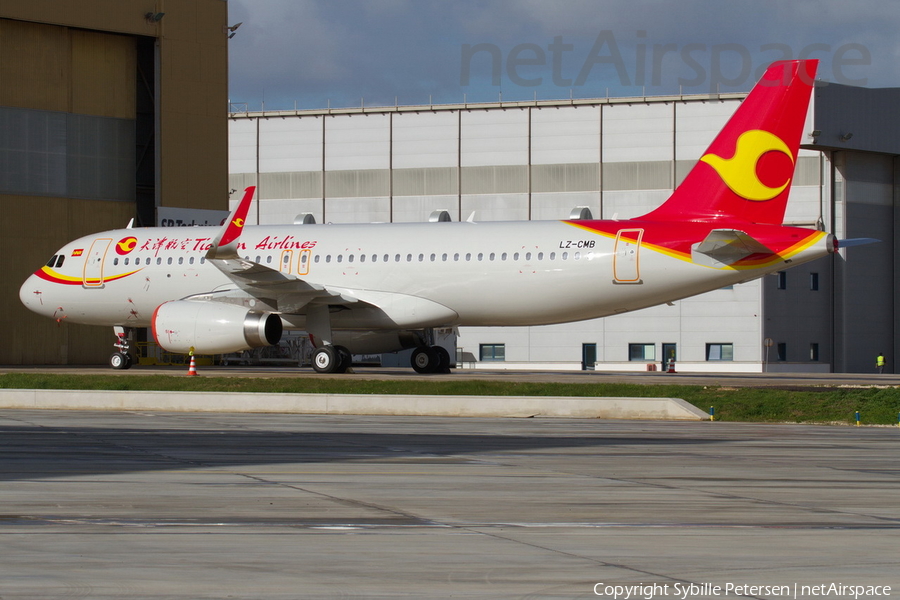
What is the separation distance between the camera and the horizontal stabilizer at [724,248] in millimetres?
26000

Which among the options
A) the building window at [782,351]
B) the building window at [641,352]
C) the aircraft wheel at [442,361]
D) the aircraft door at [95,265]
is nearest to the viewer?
the aircraft wheel at [442,361]

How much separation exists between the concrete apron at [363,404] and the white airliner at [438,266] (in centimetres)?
560

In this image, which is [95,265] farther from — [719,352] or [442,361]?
[719,352]

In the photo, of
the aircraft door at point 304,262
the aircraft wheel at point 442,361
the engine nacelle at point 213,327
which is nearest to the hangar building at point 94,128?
the engine nacelle at point 213,327

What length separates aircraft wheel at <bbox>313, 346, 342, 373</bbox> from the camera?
3022cm

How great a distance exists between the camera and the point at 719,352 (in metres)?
56.6

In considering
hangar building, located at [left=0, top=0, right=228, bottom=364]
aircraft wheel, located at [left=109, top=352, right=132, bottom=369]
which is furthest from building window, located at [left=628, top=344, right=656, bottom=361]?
aircraft wheel, located at [left=109, top=352, right=132, bottom=369]

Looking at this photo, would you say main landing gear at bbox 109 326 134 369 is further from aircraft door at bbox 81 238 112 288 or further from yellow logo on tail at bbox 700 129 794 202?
yellow logo on tail at bbox 700 129 794 202

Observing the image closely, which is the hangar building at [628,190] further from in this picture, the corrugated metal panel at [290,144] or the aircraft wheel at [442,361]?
the aircraft wheel at [442,361]

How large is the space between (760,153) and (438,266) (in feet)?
28.2

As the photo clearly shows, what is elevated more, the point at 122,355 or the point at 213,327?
the point at 213,327

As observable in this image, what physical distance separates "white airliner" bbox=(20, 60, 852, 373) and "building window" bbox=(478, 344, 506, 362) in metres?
26.1

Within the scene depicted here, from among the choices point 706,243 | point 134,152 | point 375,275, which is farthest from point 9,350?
point 706,243

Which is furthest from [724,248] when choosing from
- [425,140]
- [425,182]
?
[425,140]
